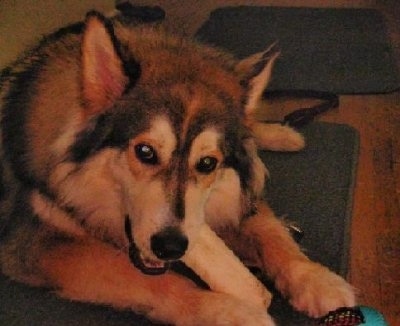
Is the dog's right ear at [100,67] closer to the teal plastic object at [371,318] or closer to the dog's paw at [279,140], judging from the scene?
the teal plastic object at [371,318]

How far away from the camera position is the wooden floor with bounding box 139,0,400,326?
1.86 metres

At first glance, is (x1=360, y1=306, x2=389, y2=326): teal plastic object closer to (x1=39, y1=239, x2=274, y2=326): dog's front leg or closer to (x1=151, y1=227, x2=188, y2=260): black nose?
(x1=39, y1=239, x2=274, y2=326): dog's front leg

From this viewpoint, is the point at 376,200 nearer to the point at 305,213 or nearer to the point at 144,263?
the point at 305,213

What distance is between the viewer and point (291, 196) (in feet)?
6.73

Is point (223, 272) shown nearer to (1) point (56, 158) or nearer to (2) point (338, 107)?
(1) point (56, 158)

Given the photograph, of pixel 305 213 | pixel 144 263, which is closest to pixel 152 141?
pixel 144 263

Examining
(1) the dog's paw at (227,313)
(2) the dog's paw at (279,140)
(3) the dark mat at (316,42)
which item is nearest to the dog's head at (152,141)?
(1) the dog's paw at (227,313)

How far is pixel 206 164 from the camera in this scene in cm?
140

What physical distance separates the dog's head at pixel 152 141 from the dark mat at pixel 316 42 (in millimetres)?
1519

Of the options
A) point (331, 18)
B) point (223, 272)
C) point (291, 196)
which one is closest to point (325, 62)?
point (331, 18)

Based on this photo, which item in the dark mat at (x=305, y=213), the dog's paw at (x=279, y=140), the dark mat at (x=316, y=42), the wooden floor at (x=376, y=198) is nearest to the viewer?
the dark mat at (x=305, y=213)

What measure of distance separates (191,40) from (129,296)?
0.70m

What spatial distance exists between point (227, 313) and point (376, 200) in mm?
1111

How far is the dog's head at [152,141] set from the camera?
4.34 ft
